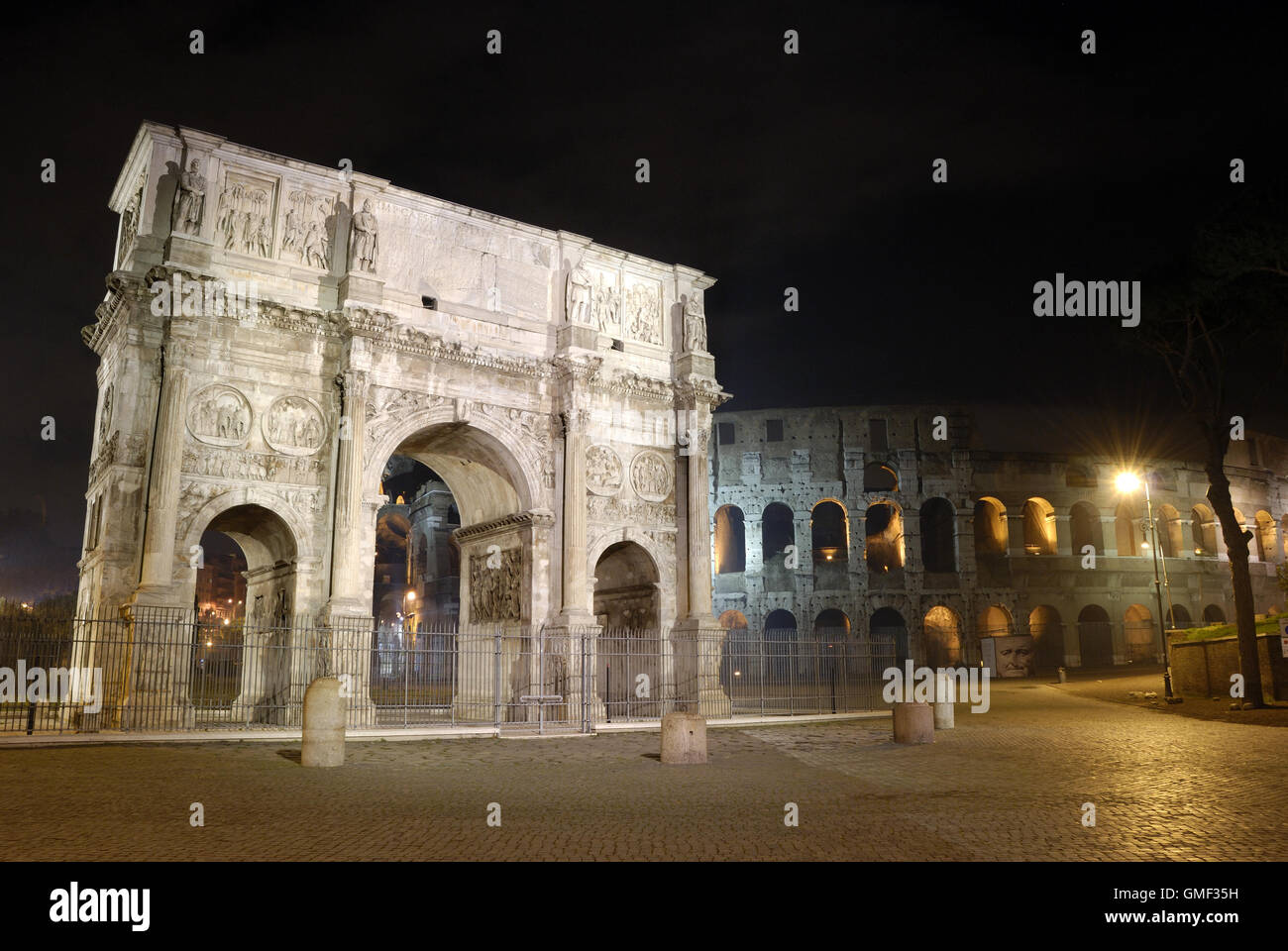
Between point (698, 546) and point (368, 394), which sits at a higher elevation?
point (368, 394)

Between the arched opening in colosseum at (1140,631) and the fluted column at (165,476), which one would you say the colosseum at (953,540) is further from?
the fluted column at (165,476)

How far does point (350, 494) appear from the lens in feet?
64.0

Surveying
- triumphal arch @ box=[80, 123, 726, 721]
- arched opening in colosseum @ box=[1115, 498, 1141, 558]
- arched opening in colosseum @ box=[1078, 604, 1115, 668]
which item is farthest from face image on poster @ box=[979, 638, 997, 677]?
triumphal arch @ box=[80, 123, 726, 721]

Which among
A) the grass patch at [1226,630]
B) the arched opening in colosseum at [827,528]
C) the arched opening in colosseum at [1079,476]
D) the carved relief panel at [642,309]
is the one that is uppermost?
the carved relief panel at [642,309]

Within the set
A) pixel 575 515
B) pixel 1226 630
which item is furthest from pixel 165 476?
pixel 1226 630

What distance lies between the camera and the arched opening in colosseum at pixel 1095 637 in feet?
145

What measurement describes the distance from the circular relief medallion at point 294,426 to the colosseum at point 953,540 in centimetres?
2666

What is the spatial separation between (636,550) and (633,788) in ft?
46.6

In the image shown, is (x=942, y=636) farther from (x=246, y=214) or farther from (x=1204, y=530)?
(x=246, y=214)

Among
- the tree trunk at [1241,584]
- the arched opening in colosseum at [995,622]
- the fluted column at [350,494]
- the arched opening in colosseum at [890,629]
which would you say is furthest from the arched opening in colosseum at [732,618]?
the fluted column at [350,494]

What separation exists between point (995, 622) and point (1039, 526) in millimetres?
6064

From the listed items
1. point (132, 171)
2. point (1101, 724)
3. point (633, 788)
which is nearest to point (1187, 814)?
point (633, 788)

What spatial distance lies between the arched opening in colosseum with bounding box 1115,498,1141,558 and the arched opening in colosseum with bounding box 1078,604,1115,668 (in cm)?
353

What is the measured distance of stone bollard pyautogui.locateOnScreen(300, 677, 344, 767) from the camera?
41.3 ft
